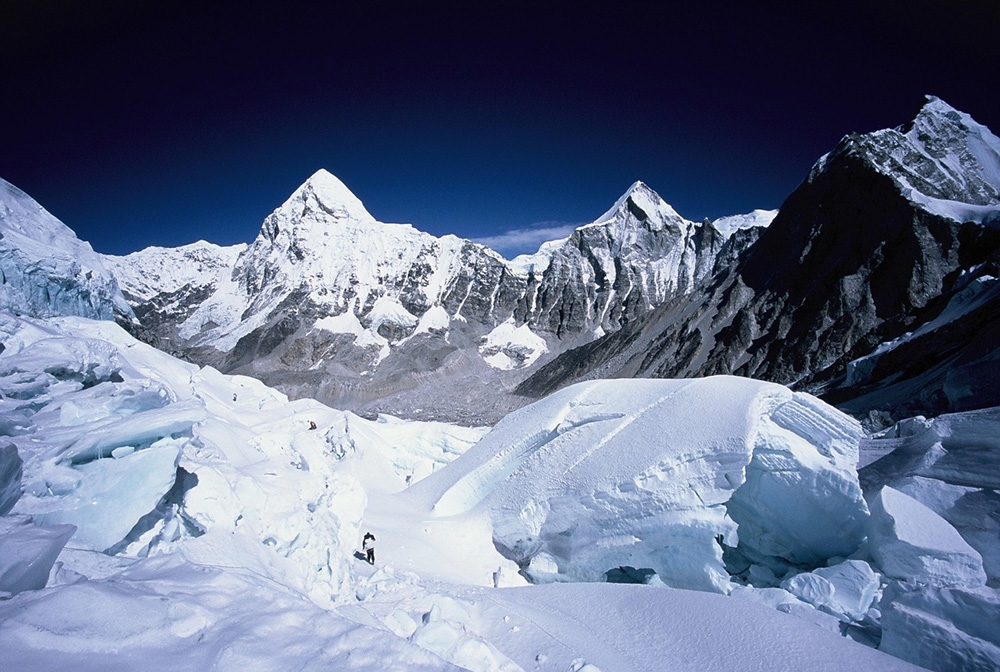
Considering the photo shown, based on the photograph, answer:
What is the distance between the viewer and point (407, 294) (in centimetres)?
11462

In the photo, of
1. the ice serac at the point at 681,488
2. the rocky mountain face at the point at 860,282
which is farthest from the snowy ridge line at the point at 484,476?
the rocky mountain face at the point at 860,282

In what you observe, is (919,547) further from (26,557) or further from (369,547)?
(26,557)

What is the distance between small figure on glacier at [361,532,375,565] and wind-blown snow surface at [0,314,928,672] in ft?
1.80

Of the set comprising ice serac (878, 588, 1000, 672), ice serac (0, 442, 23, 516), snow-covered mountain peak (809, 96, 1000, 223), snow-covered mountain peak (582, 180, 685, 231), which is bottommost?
ice serac (878, 588, 1000, 672)

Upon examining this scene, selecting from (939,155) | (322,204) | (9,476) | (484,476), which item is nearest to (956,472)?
(484,476)

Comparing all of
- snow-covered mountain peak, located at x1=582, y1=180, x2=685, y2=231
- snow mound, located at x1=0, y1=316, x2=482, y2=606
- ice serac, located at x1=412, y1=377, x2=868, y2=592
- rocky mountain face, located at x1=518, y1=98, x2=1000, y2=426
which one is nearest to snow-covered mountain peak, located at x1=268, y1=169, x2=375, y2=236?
snow-covered mountain peak, located at x1=582, y1=180, x2=685, y2=231

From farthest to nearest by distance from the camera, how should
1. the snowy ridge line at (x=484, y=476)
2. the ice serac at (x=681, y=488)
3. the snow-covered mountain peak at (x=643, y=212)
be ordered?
the snow-covered mountain peak at (x=643, y=212), the snowy ridge line at (x=484, y=476), the ice serac at (x=681, y=488)

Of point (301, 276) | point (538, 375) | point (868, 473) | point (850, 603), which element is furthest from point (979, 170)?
point (301, 276)

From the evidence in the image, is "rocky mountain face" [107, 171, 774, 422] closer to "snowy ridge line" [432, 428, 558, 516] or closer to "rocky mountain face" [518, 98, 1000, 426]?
"rocky mountain face" [518, 98, 1000, 426]

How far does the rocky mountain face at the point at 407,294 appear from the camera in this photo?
3752 inches

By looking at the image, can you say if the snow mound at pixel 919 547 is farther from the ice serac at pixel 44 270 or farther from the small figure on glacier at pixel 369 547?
the ice serac at pixel 44 270

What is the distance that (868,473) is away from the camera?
12.9 m

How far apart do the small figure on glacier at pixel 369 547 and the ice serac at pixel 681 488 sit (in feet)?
10.0

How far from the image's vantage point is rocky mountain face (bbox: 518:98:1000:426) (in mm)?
31766
